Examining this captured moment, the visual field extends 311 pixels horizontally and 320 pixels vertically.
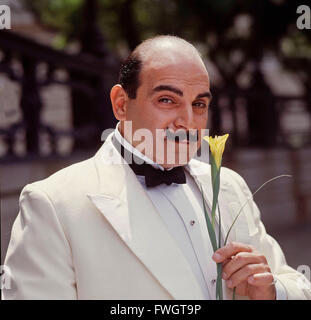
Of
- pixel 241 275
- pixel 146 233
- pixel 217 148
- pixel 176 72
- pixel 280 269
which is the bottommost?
pixel 280 269

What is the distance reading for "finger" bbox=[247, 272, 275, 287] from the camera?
1.85 meters

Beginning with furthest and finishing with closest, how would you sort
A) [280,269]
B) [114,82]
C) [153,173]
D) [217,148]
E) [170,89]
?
[114,82], [280,269], [153,173], [170,89], [217,148]

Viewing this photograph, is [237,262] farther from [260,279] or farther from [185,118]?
[185,118]

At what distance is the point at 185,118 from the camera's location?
192 centimetres

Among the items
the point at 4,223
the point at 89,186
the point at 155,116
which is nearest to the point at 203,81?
the point at 155,116

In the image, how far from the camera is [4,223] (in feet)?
18.0

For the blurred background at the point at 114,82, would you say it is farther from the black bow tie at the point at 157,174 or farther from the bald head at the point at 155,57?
the black bow tie at the point at 157,174

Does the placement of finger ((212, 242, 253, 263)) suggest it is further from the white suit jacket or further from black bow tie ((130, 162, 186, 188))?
black bow tie ((130, 162, 186, 188))

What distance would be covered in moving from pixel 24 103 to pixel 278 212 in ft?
19.1

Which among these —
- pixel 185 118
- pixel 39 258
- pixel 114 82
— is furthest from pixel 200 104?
pixel 114 82

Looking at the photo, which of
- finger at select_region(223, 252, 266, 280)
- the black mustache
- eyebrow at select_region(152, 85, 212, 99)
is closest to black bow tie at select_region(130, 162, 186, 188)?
the black mustache

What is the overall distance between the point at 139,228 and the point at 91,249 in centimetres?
18

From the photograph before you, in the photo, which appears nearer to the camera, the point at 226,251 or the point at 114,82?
the point at 226,251

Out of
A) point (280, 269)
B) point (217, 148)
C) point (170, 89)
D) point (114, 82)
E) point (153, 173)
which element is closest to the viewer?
point (217, 148)
